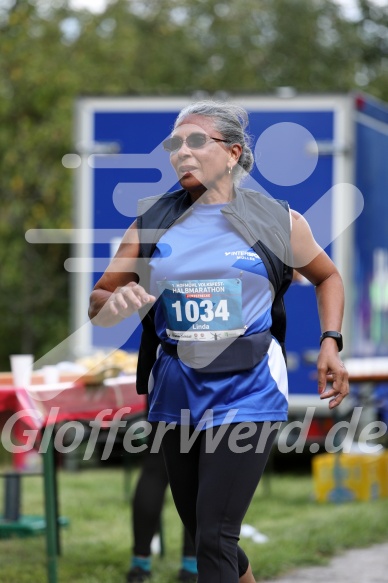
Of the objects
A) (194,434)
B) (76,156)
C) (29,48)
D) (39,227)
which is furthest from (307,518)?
(29,48)

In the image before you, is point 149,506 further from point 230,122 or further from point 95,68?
point 95,68

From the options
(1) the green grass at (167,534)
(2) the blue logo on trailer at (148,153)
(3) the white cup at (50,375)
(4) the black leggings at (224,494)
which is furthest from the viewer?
(2) the blue logo on trailer at (148,153)

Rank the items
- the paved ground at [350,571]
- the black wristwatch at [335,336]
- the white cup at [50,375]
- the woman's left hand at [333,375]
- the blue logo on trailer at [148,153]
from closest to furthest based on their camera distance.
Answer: the woman's left hand at [333,375], the black wristwatch at [335,336], the white cup at [50,375], the paved ground at [350,571], the blue logo on trailer at [148,153]

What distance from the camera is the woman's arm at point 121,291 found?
4.04 m

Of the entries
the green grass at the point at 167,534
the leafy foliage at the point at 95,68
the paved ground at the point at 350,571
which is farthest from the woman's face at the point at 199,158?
the leafy foliage at the point at 95,68

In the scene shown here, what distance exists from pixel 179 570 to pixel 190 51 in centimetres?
2139

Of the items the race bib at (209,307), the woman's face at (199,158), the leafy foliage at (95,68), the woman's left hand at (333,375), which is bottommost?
the woman's left hand at (333,375)

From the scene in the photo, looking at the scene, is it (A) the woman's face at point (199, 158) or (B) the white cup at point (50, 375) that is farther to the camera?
(B) the white cup at point (50, 375)

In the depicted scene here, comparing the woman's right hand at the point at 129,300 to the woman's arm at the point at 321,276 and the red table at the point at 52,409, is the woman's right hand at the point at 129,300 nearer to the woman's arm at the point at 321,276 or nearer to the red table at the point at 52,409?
Answer: the woman's arm at the point at 321,276

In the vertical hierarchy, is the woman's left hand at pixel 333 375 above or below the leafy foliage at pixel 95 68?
below

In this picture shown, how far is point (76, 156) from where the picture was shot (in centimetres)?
1081

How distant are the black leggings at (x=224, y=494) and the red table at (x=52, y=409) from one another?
173 cm

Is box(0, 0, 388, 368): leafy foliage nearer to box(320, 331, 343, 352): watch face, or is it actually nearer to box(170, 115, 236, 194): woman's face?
box(170, 115, 236, 194): woman's face

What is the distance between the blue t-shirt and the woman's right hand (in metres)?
0.23
